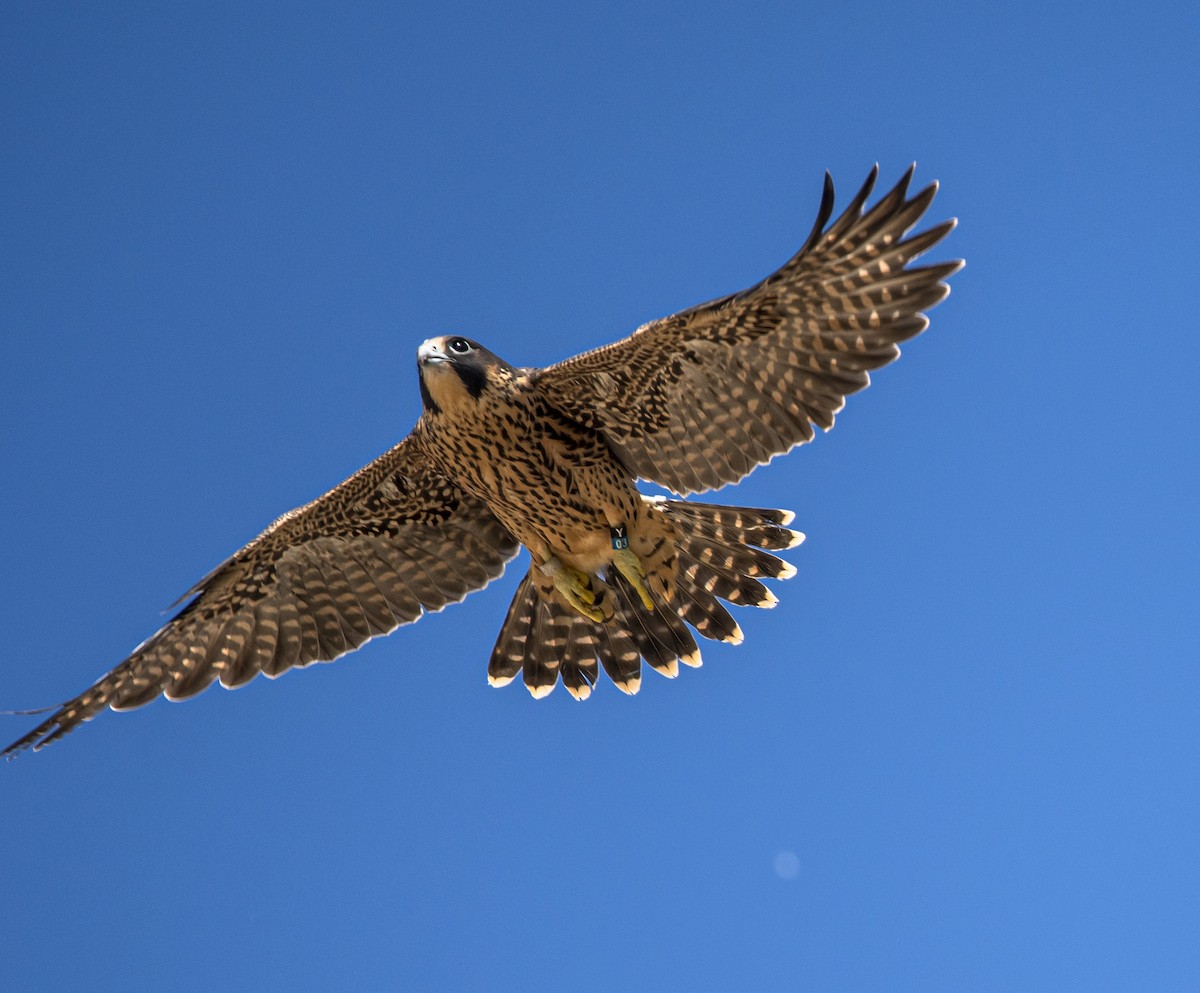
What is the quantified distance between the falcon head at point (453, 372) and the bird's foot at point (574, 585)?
54.5 inches

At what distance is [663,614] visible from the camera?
994 centimetres

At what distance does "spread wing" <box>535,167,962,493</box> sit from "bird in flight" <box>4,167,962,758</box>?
0.4 inches

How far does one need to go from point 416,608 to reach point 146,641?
1.75m

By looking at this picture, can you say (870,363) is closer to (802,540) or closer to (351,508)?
(802,540)

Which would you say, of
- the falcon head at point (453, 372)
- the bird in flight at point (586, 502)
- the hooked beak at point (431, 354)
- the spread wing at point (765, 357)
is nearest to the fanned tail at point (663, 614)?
the bird in flight at point (586, 502)

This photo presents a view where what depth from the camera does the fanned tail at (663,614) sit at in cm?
961

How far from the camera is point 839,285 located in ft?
27.8

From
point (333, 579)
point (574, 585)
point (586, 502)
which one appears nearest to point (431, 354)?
point (586, 502)

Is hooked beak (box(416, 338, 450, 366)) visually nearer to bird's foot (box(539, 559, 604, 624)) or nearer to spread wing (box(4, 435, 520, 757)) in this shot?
spread wing (box(4, 435, 520, 757))

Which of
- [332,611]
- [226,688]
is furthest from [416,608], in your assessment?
[226,688]

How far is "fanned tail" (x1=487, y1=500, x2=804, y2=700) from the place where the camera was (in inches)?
378

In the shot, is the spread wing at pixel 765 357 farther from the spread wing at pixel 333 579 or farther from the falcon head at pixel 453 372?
the spread wing at pixel 333 579

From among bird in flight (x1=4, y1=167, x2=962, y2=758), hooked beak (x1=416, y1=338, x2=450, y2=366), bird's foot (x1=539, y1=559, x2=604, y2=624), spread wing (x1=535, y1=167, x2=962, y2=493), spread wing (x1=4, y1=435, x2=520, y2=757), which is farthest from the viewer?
spread wing (x1=4, y1=435, x2=520, y2=757)

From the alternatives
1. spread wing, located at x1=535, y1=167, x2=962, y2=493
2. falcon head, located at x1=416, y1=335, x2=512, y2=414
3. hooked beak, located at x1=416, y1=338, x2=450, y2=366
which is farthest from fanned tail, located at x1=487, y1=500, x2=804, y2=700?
hooked beak, located at x1=416, y1=338, x2=450, y2=366
